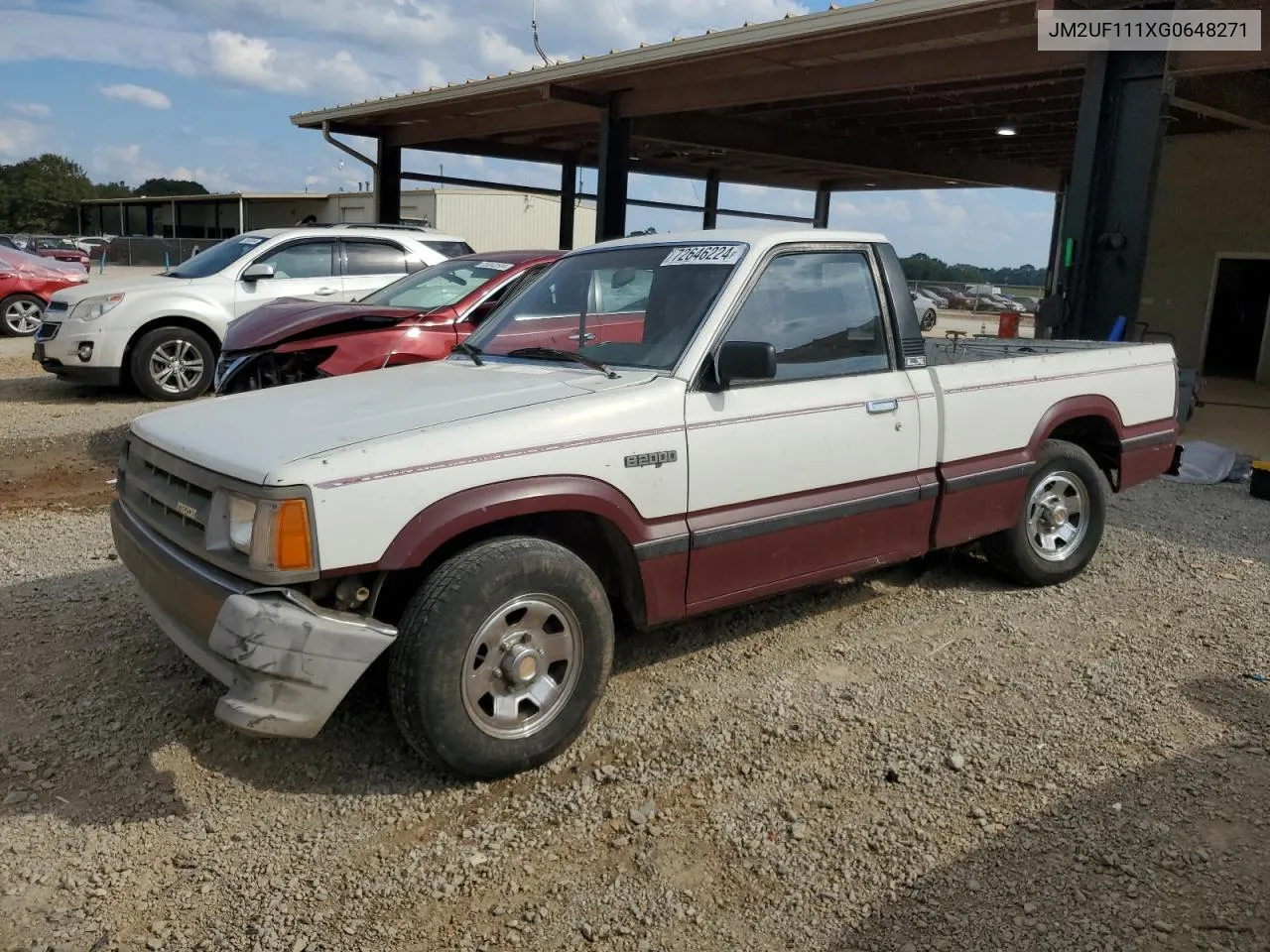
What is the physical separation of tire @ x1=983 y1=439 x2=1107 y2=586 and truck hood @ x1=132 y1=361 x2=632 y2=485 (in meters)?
2.49

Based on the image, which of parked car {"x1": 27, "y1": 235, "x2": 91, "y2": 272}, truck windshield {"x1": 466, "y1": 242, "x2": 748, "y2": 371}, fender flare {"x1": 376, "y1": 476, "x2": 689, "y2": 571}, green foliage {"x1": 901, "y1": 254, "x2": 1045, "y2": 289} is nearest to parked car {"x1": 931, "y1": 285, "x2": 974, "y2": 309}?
green foliage {"x1": 901, "y1": 254, "x2": 1045, "y2": 289}

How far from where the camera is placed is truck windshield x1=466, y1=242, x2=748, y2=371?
387 centimetres

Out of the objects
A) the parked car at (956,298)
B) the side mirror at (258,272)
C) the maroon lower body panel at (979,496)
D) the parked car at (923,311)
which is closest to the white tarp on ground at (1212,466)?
the parked car at (923,311)

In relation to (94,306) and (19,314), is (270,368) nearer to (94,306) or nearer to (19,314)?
(94,306)

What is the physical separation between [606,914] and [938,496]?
8.52ft

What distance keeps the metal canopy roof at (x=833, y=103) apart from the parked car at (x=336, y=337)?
14.3 ft

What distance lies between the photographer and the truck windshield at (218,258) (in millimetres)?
10177

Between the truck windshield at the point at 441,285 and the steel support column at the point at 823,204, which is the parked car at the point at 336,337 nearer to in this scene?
the truck windshield at the point at 441,285

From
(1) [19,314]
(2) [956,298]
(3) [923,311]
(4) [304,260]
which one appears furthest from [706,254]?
(2) [956,298]

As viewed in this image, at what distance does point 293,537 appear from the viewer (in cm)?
284

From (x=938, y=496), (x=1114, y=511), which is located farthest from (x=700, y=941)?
(x=1114, y=511)

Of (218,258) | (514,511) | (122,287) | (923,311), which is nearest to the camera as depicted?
(514,511)

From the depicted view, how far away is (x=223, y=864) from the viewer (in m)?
2.85

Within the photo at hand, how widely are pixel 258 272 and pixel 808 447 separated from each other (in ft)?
24.7
